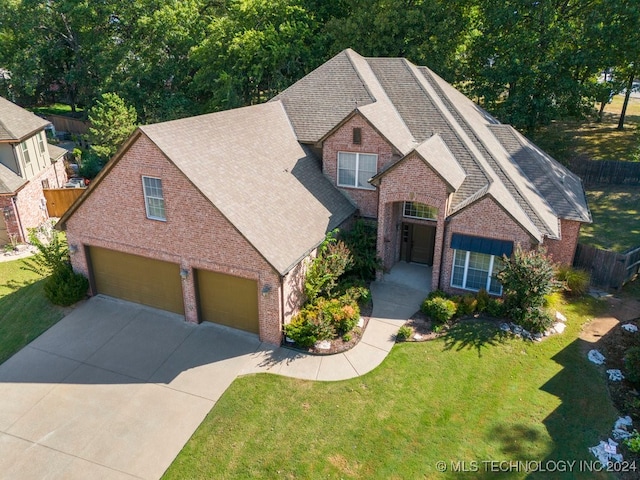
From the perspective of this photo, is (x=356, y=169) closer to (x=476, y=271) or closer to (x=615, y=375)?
(x=476, y=271)

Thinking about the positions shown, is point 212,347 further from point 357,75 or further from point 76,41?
point 76,41

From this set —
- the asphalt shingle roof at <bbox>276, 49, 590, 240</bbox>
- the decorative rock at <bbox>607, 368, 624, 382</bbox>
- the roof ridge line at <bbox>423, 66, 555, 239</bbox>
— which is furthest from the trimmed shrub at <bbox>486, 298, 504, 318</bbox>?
the decorative rock at <bbox>607, 368, 624, 382</bbox>

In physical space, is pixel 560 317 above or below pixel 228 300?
below

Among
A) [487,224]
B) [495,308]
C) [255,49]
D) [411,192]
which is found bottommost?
[495,308]

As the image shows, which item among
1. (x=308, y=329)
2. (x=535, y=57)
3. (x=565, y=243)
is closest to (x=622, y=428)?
(x=565, y=243)

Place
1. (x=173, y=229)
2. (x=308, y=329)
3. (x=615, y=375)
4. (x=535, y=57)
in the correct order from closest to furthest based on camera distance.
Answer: (x=615, y=375)
(x=308, y=329)
(x=173, y=229)
(x=535, y=57)

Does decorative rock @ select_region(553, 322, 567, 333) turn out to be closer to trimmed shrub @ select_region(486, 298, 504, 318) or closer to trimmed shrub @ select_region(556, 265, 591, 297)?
trimmed shrub @ select_region(486, 298, 504, 318)

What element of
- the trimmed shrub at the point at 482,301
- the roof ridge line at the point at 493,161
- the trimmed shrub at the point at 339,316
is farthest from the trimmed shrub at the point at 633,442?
the trimmed shrub at the point at 339,316

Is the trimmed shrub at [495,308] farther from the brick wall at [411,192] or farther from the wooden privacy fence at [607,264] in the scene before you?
Answer: the wooden privacy fence at [607,264]
